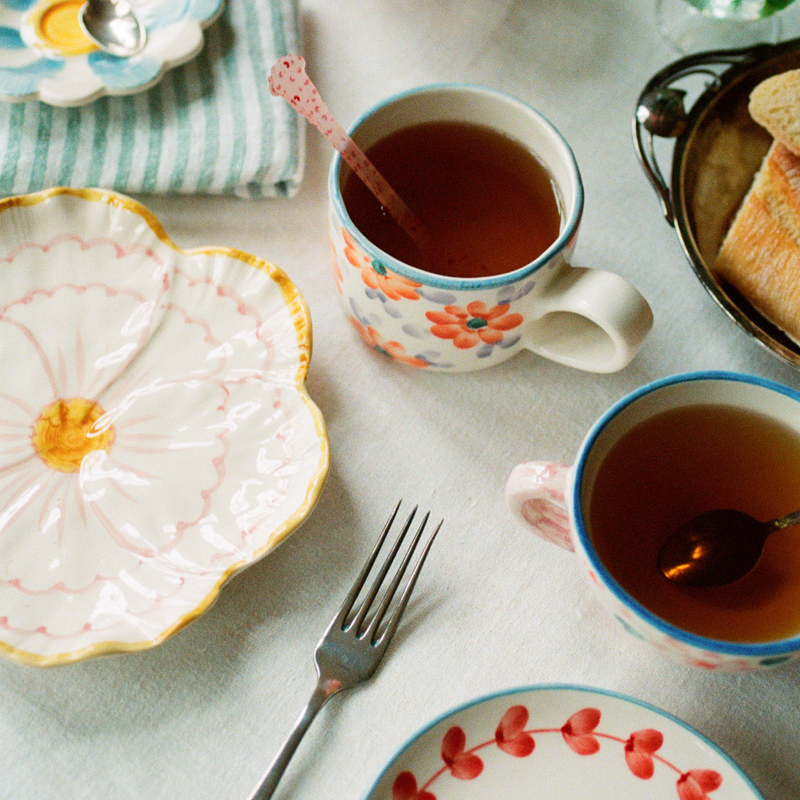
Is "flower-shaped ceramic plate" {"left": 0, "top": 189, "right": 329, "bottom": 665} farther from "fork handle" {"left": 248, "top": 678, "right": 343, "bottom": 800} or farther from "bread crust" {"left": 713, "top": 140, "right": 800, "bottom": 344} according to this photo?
"bread crust" {"left": 713, "top": 140, "right": 800, "bottom": 344}

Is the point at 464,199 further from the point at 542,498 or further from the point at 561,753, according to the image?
the point at 561,753

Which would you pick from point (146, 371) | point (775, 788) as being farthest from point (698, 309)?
point (146, 371)

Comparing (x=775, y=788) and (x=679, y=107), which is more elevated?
(x=679, y=107)

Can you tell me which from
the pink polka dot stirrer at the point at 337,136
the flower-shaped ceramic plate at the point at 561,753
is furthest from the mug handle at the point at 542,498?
the pink polka dot stirrer at the point at 337,136

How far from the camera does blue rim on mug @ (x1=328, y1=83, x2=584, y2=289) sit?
1.76 ft

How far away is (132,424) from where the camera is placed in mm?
631

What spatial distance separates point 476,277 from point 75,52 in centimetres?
44

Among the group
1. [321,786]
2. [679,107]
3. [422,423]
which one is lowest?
[321,786]

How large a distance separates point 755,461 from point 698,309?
0.20 metres

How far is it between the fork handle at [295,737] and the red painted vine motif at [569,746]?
0.08 meters

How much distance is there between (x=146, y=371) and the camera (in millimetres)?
652

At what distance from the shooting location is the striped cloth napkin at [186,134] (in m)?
0.72

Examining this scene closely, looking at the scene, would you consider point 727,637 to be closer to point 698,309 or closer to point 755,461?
point 755,461

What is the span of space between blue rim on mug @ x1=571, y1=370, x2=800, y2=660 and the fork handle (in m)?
0.22
